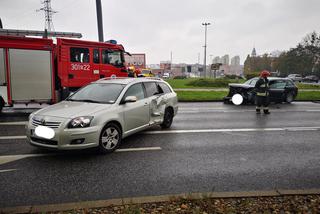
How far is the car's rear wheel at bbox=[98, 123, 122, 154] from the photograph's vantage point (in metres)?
5.53

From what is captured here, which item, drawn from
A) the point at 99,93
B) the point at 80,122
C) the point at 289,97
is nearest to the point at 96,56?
the point at 99,93

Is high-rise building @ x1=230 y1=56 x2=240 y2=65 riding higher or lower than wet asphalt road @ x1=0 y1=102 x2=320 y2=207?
higher

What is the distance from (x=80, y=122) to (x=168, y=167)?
1.88m

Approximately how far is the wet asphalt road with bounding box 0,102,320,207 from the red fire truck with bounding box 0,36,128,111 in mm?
2892

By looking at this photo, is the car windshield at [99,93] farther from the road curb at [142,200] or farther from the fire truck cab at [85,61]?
the fire truck cab at [85,61]

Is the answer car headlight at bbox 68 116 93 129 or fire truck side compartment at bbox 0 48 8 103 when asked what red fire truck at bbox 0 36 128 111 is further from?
car headlight at bbox 68 116 93 129

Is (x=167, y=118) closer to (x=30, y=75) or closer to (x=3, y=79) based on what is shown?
(x=30, y=75)

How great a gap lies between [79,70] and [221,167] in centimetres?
939

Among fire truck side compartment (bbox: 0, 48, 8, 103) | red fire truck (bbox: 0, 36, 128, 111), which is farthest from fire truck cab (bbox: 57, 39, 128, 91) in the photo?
fire truck side compartment (bbox: 0, 48, 8, 103)

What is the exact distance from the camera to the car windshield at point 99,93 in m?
6.14

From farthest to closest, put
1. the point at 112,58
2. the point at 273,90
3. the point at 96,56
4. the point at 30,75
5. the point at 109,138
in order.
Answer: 1. the point at 273,90
2. the point at 112,58
3. the point at 96,56
4. the point at 30,75
5. the point at 109,138

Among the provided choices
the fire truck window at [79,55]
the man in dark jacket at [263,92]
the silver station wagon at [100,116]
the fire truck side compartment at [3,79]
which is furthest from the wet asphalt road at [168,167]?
the fire truck window at [79,55]

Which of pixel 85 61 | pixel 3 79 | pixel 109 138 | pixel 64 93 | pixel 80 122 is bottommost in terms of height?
pixel 109 138

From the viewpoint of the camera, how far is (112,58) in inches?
528
